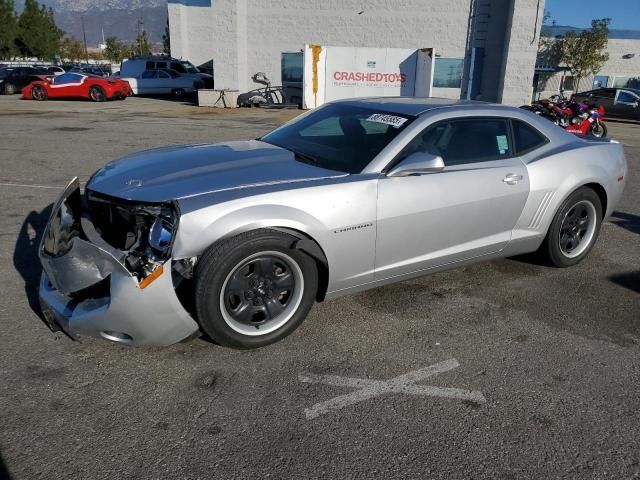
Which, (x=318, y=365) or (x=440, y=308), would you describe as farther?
(x=440, y=308)

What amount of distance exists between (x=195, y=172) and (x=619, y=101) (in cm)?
2347

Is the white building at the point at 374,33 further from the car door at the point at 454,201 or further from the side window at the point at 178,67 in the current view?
the car door at the point at 454,201

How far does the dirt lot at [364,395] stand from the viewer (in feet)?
7.76

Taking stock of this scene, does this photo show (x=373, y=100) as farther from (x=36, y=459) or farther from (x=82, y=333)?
(x=36, y=459)

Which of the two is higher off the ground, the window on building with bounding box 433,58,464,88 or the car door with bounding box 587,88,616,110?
the window on building with bounding box 433,58,464,88

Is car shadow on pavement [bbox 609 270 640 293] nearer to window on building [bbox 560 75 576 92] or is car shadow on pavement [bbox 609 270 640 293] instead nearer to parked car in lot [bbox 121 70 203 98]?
parked car in lot [bbox 121 70 203 98]

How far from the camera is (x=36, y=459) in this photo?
7.59 ft

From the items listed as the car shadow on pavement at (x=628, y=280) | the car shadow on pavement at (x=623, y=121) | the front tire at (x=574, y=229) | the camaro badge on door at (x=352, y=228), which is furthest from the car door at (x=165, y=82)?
the camaro badge on door at (x=352, y=228)

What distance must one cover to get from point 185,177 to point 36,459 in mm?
1700

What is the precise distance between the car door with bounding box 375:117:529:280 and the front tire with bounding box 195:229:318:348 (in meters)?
0.61

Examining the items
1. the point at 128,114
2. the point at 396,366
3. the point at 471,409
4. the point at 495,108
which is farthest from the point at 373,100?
the point at 128,114

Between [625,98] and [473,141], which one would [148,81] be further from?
[473,141]

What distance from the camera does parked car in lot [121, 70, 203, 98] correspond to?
90.2 ft

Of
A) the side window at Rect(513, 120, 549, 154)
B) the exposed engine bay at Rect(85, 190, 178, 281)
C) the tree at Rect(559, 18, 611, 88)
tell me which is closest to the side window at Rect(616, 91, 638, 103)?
→ the tree at Rect(559, 18, 611, 88)
